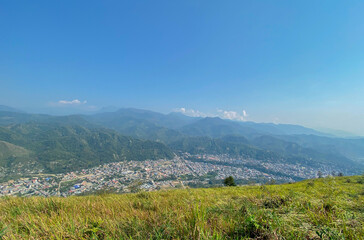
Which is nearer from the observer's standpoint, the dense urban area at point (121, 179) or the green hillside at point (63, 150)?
the dense urban area at point (121, 179)

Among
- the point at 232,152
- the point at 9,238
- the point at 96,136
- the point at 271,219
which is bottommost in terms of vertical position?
the point at 232,152

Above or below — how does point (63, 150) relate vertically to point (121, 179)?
below

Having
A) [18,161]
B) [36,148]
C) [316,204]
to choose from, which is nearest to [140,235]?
[316,204]

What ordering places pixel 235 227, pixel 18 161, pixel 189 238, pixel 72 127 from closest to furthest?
pixel 189 238 < pixel 235 227 < pixel 18 161 < pixel 72 127

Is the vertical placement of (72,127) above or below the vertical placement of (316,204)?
below

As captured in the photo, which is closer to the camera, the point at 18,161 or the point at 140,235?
the point at 140,235

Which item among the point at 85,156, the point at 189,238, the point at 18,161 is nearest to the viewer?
the point at 189,238

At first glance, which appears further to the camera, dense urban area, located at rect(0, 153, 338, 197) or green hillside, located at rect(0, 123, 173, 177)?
green hillside, located at rect(0, 123, 173, 177)

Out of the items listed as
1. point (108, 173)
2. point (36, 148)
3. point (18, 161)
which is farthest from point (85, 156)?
point (108, 173)

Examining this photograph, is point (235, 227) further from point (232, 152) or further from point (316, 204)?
point (232, 152)

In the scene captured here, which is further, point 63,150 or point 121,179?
point 63,150

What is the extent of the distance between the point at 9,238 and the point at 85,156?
140 meters

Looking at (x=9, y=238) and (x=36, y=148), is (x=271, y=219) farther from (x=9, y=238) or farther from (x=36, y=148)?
(x=36, y=148)

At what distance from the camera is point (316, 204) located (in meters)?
2.14
